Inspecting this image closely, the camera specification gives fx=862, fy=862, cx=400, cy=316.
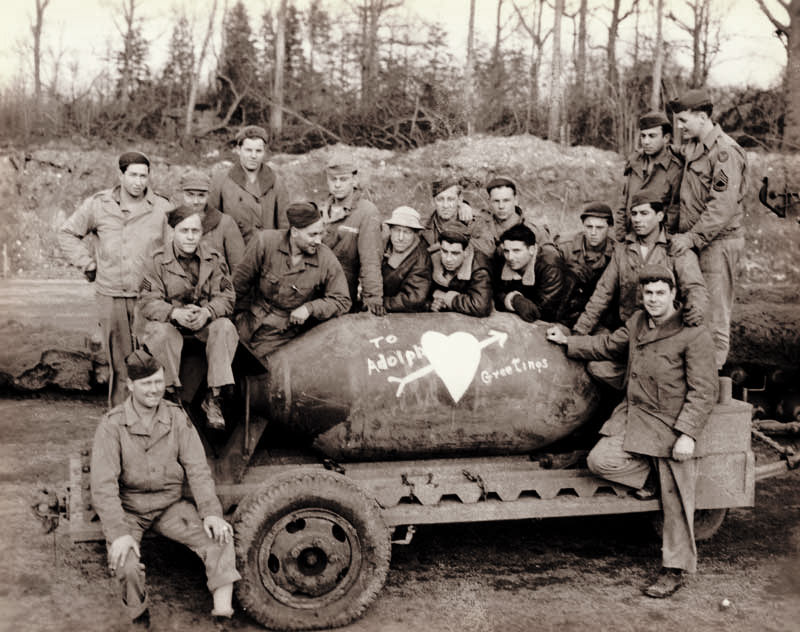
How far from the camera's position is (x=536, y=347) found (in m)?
5.98

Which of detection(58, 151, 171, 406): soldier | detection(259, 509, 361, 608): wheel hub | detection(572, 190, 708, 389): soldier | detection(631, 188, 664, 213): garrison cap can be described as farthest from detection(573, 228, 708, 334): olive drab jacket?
detection(58, 151, 171, 406): soldier

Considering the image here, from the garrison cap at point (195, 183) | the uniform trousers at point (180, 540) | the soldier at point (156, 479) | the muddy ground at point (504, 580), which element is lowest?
the muddy ground at point (504, 580)

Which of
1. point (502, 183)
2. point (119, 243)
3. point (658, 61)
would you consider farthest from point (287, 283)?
point (658, 61)

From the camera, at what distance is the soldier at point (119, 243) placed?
22.7ft

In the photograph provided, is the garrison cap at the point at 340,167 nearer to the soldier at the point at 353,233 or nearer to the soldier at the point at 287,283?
the soldier at the point at 353,233

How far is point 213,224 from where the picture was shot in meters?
6.25

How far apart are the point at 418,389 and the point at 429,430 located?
0.95ft

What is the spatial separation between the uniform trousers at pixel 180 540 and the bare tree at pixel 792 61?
12489mm

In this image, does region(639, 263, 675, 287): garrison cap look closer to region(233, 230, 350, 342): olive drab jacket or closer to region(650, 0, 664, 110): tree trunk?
region(233, 230, 350, 342): olive drab jacket

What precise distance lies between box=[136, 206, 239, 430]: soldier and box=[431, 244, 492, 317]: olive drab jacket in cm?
156

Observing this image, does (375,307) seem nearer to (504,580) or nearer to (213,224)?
(213,224)

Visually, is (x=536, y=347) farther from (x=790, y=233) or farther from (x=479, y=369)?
(x=790, y=233)

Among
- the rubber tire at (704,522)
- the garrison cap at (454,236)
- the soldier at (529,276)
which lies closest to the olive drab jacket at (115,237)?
the garrison cap at (454,236)

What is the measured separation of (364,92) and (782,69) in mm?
10540
